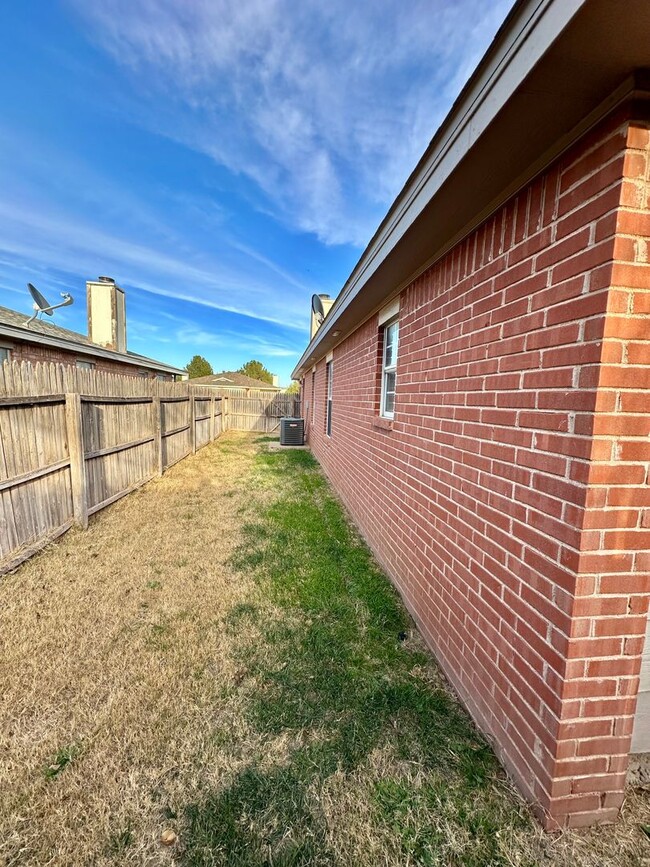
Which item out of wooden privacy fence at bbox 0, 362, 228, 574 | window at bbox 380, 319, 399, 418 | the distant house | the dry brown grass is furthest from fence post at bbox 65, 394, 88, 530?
the distant house

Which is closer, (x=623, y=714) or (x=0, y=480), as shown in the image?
(x=623, y=714)

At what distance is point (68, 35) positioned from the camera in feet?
13.5

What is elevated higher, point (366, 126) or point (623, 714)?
point (366, 126)

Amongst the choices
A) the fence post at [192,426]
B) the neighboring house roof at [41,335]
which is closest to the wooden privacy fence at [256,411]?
the neighboring house roof at [41,335]

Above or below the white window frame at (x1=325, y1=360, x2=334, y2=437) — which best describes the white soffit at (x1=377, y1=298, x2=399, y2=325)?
above

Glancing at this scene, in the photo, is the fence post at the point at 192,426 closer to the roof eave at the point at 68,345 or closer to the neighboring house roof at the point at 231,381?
the roof eave at the point at 68,345

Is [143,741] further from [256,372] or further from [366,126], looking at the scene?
[256,372]

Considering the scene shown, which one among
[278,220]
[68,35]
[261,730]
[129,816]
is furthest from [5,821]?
[278,220]

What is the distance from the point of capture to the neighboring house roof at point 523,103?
3.33 ft

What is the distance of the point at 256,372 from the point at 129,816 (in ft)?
186

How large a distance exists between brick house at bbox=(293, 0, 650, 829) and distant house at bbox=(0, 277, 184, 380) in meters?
9.37

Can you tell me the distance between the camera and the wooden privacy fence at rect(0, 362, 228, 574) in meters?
3.61

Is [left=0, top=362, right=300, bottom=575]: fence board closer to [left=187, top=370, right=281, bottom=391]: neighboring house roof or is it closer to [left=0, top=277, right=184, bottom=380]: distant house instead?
[left=0, top=277, right=184, bottom=380]: distant house

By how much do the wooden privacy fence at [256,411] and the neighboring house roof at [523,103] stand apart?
58.6 ft
